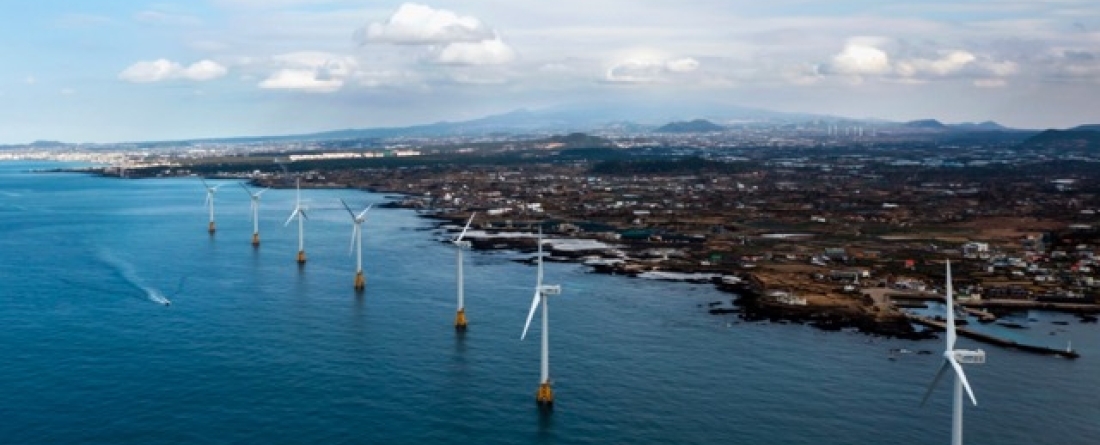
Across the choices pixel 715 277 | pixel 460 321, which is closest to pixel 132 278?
pixel 460 321

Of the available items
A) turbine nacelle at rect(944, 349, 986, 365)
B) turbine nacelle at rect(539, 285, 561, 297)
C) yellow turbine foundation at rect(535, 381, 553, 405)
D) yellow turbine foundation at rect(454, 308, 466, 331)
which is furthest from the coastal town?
turbine nacelle at rect(944, 349, 986, 365)

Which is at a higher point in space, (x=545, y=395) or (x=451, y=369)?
(x=545, y=395)

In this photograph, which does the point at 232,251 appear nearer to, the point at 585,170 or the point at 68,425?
the point at 68,425

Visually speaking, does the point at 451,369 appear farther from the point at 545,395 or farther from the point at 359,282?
the point at 359,282

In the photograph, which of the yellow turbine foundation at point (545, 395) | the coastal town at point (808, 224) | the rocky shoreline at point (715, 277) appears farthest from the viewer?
the coastal town at point (808, 224)

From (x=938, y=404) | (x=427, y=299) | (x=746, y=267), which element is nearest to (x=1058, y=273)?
(x=746, y=267)

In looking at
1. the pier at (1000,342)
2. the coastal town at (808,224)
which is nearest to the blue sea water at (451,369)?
the pier at (1000,342)

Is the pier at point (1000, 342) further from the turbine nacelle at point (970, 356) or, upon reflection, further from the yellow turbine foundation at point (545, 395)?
the yellow turbine foundation at point (545, 395)
